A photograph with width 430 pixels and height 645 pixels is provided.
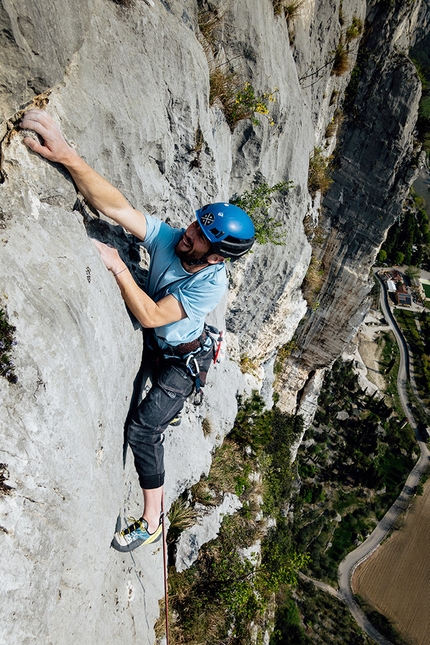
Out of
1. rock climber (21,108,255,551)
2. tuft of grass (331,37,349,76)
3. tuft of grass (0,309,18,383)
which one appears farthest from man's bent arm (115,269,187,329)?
tuft of grass (331,37,349,76)

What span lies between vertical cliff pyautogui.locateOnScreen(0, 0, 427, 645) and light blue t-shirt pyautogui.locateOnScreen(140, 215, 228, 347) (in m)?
0.45

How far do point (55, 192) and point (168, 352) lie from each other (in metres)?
2.04

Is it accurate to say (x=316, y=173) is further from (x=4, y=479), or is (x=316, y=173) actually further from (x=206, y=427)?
(x=4, y=479)

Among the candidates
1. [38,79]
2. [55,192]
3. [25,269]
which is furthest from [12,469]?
[38,79]

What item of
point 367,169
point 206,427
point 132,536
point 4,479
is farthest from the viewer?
point 367,169

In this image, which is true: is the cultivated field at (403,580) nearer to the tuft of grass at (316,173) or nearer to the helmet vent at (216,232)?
the tuft of grass at (316,173)

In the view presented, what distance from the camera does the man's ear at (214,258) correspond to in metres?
3.89

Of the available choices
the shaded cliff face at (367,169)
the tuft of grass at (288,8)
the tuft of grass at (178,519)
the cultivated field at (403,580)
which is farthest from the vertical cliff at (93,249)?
the cultivated field at (403,580)

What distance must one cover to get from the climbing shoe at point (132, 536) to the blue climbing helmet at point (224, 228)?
321cm

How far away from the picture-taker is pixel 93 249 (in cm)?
344

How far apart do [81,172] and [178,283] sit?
1308 millimetres

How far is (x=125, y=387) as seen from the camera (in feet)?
13.5

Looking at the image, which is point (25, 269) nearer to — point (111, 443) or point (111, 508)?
point (111, 443)

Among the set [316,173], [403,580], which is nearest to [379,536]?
[403,580]
